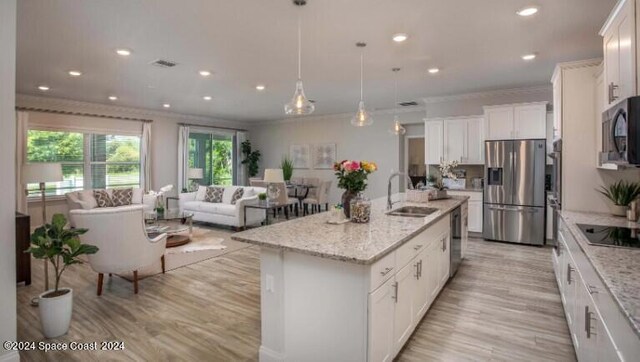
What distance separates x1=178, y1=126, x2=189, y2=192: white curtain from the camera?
9.27 meters

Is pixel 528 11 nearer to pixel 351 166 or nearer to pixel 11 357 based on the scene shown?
pixel 351 166

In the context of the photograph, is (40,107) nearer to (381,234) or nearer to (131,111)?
(131,111)

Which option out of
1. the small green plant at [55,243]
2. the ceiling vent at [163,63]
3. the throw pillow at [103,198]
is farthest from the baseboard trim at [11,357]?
the throw pillow at [103,198]

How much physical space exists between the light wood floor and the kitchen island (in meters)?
0.41

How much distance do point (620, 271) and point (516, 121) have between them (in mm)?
4808

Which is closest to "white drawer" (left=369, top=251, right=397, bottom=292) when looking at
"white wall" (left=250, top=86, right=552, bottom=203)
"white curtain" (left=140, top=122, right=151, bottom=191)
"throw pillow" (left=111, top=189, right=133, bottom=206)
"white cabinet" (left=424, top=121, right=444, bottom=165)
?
"white cabinet" (left=424, top=121, right=444, bottom=165)

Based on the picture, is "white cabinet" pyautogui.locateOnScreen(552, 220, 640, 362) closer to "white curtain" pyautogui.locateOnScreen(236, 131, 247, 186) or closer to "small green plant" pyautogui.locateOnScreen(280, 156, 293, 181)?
"small green plant" pyautogui.locateOnScreen(280, 156, 293, 181)

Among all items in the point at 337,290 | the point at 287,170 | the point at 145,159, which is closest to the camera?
the point at 337,290

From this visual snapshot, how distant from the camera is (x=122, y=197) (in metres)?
7.32

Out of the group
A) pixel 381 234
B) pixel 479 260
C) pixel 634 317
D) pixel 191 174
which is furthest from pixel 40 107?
pixel 634 317

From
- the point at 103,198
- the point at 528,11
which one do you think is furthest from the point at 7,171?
the point at 103,198

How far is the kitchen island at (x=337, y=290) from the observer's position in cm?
194

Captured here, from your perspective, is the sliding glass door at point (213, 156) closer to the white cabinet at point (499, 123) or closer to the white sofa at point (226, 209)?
the white sofa at point (226, 209)

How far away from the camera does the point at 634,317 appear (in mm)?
1114
